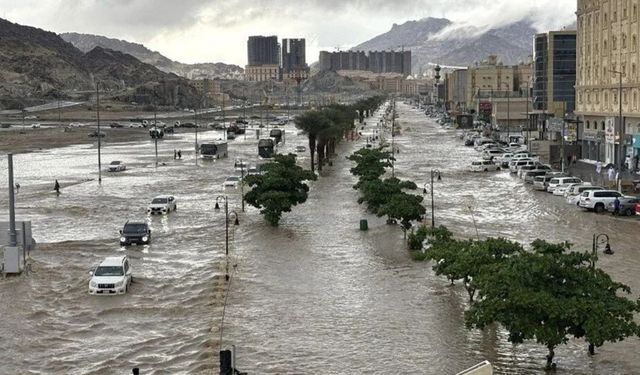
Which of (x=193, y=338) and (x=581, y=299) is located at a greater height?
(x=581, y=299)

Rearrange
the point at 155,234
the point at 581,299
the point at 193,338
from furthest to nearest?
the point at 155,234 < the point at 193,338 < the point at 581,299

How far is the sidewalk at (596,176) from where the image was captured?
50.5 meters

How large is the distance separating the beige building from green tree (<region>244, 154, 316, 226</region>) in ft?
71.9

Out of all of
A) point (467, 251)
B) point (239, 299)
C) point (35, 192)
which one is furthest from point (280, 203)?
point (35, 192)

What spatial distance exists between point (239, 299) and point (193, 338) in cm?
432

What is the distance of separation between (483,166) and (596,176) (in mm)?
13039

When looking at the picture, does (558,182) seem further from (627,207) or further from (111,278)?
Result: (111,278)

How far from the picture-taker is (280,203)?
135ft

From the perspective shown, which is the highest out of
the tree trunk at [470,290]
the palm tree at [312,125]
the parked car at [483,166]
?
the palm tree at [312,125]

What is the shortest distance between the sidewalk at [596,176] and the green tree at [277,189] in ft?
59.0

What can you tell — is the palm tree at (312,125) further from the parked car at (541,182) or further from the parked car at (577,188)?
the parked car at (577,188)

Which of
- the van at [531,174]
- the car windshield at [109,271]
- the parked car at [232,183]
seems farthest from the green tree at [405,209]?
the van at [531,174]

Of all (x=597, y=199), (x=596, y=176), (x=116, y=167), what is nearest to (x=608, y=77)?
(x=596, y=176)

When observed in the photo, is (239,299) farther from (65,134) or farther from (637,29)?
Answer: (65,134)
